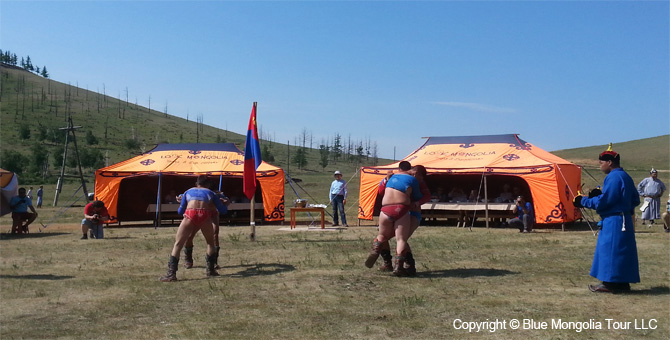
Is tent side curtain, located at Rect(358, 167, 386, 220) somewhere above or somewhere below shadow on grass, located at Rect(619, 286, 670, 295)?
above

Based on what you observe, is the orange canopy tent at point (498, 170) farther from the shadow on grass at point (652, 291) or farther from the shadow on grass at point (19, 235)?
the shadow on grass at point (19, 235)

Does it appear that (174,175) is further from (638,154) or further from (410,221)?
(638,154)

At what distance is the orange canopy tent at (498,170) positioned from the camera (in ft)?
49.9

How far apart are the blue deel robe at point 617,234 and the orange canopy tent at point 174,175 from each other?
11.3 meters

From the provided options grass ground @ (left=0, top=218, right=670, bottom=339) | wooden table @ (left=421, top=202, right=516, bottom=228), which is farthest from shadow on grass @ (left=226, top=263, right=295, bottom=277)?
wooden table @ (left=421, top=202, right=516, bottom=228)

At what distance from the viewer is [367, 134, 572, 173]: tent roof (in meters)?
16.0

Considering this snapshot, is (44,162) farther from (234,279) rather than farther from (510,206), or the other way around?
(234,279)

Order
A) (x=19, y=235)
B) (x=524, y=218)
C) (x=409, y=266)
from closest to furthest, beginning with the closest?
(x=409, y=266) → (x=19, y=235) → (x=524, y=218)

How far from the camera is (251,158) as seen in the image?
11742mm

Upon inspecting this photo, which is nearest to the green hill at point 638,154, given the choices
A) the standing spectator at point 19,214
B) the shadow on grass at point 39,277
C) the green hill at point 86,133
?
the green hill at point 86,133

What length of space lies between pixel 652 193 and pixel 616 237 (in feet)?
30.4

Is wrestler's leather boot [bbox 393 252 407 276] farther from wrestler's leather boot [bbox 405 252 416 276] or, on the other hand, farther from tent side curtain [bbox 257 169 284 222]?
tent side curtain [bbox 257 169 284 222]

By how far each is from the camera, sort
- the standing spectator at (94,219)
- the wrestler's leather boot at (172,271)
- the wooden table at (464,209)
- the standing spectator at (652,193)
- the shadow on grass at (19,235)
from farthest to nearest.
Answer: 1. the wooden table at (464,209)
2. the standing spectator at (652,193)
3. the shadow on grass at (19,235)
4. the standing spectator at (94,219)
5. the wrestler's leather boot at (172,271)

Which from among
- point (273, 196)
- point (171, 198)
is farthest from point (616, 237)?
point (171, 198)
